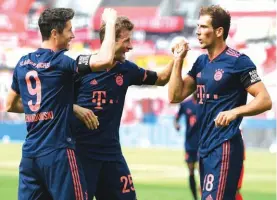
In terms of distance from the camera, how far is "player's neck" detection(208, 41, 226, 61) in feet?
25.5

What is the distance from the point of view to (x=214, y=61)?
7727mm

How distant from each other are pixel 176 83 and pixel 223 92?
1.72 ft

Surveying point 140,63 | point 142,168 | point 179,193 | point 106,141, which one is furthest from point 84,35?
point 106,141

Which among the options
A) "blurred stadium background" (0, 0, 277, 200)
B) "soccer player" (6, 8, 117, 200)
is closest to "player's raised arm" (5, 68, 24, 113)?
"soccer player" (6, 8, 117, 200)

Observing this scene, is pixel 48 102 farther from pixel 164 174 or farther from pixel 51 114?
pixel 164 174

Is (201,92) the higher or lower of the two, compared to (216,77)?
lower

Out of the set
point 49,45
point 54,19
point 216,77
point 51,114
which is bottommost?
point 51,114

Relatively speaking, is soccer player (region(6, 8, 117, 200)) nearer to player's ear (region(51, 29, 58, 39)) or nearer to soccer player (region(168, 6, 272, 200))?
player's ear (region(51, 29, 58, 39))

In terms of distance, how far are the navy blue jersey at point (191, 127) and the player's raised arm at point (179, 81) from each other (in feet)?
23.1

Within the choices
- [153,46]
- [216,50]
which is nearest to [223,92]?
[216,50]

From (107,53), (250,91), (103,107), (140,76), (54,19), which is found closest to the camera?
(107,53)

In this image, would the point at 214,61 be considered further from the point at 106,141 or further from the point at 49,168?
the point at 49,168

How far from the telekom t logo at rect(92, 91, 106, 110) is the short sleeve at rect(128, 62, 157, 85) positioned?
375mm

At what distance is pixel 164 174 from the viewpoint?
19.5m
